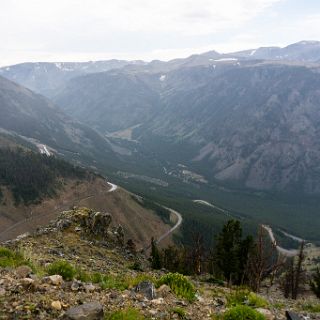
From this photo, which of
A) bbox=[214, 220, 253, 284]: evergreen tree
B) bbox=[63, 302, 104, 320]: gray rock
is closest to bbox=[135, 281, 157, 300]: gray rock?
bbox=[63, 302, 104, 320]: gray rock

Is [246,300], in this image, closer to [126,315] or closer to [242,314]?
[242,314]

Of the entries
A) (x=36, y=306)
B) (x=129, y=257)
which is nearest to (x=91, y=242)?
(x=129, y=257)

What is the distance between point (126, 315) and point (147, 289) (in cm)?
444

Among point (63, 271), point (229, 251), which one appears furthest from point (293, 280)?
point (63, 271)

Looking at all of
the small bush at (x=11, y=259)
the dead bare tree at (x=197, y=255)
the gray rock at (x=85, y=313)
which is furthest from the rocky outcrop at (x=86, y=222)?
the gray rock at (x=85, y=313)

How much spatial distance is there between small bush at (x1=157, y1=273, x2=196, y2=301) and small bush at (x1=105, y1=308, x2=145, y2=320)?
4.74 metres

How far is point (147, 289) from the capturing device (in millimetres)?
20156

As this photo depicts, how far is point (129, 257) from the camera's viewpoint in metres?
62.1

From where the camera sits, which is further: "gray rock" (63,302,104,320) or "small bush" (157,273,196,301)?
"small bush" (157,273,196,301)

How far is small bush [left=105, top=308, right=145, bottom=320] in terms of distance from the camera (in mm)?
15586

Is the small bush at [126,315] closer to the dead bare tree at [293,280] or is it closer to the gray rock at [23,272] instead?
the gray rock at [23,272]

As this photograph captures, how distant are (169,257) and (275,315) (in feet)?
262

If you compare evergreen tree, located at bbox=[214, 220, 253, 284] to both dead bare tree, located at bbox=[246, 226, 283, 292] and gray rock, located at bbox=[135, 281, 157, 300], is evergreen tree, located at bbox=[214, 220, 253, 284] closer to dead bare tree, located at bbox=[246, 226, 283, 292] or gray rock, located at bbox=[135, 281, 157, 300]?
dead bare tree, located at bbox=[246, 226, 283, 292]

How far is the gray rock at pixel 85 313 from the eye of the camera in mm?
14828
